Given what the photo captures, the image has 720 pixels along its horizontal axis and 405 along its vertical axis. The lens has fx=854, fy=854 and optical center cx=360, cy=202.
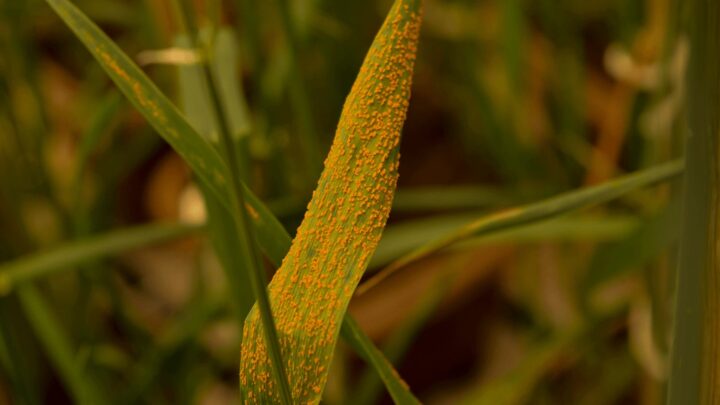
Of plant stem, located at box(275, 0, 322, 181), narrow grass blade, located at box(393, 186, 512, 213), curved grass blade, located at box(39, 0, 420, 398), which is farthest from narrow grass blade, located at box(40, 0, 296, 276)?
narrow grass blade, located at box(393, 186, 512, 213)

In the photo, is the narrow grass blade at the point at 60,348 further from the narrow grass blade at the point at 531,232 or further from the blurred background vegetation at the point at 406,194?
the narrow grass blade at the point at 531,232

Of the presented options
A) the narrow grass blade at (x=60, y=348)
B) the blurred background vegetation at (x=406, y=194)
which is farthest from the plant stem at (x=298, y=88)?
the narrow grass blade at (x=60, y=348)

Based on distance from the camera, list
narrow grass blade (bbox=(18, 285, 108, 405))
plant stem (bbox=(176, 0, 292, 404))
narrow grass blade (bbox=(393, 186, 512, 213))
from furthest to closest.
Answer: narrow grass blade (bbox=(393, 186, 512, 213))
narrow grass blade (bbox=(18, 285, 108, 405))
plant stem (bbox=(176, 0, 292, 404))

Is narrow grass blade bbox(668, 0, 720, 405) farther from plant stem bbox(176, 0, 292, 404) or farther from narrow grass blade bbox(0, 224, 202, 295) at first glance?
narrow grass blade bbox(0, 224, 202, 295)

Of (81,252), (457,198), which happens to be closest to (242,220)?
(81,252)

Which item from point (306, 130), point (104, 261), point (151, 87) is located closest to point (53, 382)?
point (104, 261)

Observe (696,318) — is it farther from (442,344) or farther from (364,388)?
(442,344)

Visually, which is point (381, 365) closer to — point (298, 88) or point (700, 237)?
point (700, 237)
